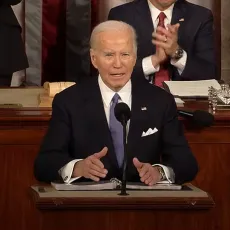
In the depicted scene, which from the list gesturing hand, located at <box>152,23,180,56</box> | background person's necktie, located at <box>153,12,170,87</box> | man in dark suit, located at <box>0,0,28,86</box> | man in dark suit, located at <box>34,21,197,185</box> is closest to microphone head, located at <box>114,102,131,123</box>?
man in dark suit, located at <box>34,21,197,185</box>

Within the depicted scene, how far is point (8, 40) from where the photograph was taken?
429 cm

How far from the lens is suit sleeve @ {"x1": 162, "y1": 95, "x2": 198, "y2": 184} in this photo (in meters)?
2.64

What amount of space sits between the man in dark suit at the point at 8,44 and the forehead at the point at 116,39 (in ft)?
5.36

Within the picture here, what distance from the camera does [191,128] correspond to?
3.06 m

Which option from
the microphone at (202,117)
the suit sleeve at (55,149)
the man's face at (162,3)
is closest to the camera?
the suit sleeve at (55,149)

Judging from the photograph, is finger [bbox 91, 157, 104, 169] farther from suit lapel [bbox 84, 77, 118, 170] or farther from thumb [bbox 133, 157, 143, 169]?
suit lapel [bbox 84, 77, 118, 170]

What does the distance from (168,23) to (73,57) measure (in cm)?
95

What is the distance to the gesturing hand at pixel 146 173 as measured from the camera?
247cm

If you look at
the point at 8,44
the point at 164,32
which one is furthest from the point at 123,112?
the point at 8,44

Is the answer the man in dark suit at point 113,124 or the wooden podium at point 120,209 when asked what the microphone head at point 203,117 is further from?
the wooden podium at point 120,209

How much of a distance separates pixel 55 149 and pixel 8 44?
69.5 inches

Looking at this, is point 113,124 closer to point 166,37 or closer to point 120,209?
point 120,209

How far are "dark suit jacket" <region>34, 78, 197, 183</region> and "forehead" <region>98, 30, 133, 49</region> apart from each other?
172 mm

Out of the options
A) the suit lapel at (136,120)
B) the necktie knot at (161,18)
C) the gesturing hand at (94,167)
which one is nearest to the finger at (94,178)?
the gesturing hand at (94,167)
